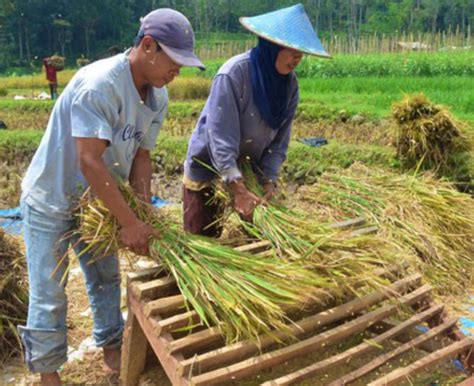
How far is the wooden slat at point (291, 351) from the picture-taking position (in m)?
1.77

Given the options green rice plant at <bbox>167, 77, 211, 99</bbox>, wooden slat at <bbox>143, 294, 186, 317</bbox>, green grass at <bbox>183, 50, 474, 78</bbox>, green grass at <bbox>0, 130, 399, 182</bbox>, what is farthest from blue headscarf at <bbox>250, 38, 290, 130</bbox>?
green grass at <bbox>183, 50, 474, 78</bbox>

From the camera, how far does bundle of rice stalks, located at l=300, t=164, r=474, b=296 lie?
3426mm

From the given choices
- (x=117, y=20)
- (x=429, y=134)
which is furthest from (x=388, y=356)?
(x=117, y=20)

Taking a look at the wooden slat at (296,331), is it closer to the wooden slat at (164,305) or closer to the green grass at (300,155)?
the wooden slat at (164,305)

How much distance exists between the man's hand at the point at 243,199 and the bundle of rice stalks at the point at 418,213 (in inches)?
45.0

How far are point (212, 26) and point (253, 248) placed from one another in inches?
2022

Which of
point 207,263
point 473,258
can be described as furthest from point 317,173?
point 207,263

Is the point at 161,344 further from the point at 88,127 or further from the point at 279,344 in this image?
the point at 88,127

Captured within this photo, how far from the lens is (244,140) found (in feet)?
8.63

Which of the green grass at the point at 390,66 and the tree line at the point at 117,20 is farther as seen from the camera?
the tree line at the point at 117,20

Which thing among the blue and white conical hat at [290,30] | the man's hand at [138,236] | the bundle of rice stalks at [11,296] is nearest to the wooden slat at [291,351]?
the man's hand at [138,236]

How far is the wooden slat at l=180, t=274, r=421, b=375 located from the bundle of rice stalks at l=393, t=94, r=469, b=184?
2.39 m

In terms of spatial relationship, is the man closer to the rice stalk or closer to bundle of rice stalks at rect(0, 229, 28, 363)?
bundle of rice stalks at rect(0, 229, 28, 363)

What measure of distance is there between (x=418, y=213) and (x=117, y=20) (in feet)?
144
